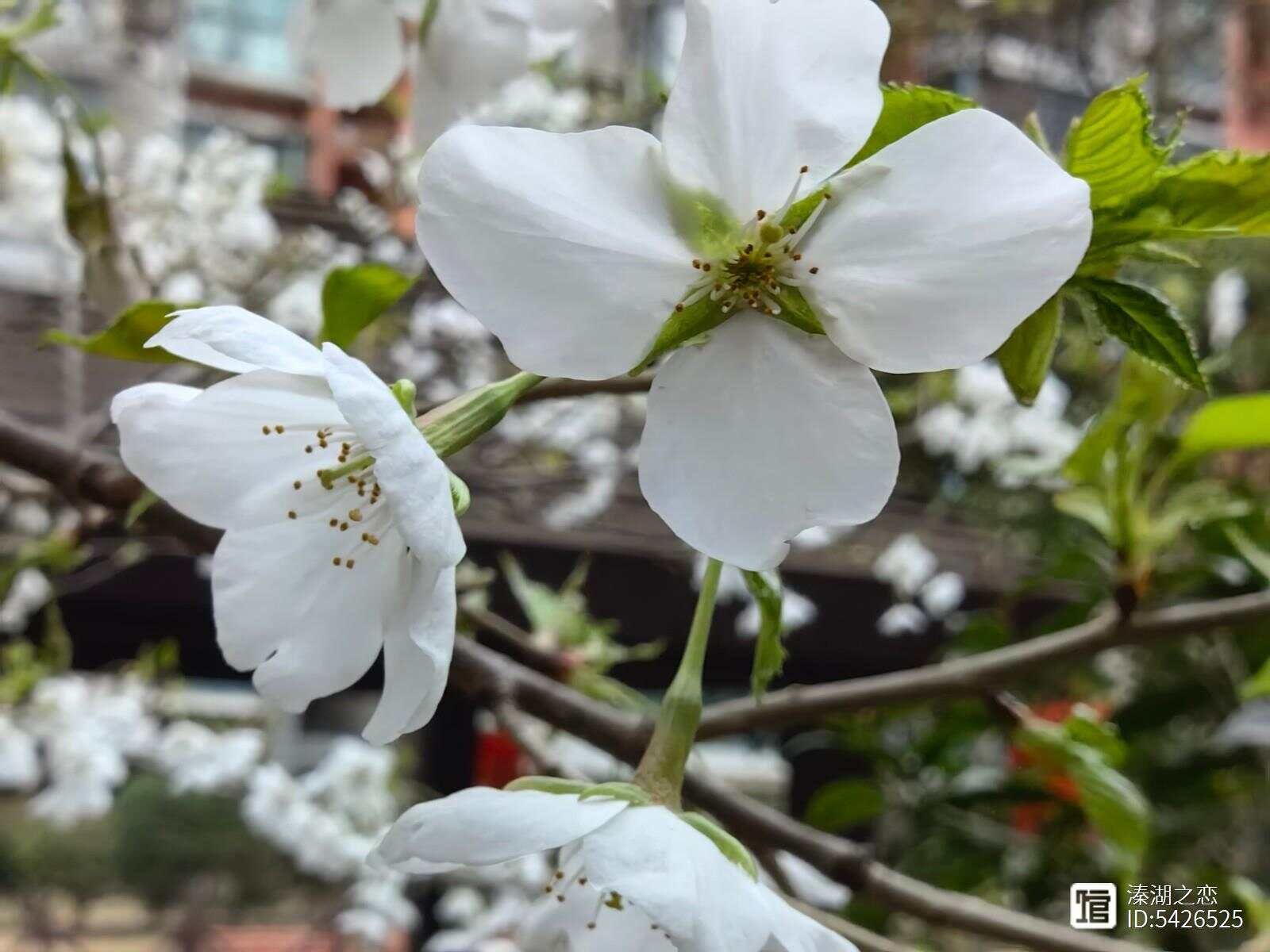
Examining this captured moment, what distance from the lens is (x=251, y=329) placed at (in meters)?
0.34

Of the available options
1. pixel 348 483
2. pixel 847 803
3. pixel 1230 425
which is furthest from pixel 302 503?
pixel 847 803

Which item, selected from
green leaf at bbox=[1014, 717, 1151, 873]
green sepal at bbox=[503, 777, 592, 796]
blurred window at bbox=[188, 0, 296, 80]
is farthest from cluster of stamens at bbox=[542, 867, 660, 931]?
blurred window at bbox=[188, 0, 296, 80]

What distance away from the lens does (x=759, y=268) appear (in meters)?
0.35

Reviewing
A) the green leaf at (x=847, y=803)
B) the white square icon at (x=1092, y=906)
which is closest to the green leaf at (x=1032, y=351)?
the white square icon at (x=1092, y=906)

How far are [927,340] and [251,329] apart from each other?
20 cm

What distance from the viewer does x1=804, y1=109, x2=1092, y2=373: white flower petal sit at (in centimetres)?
30

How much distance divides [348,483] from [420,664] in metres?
0.14

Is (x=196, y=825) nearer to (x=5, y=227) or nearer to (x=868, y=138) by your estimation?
(x=5, y=227)

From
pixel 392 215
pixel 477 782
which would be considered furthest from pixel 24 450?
pixel 392 215

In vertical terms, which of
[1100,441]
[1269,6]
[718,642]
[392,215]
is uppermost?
[1269,6]

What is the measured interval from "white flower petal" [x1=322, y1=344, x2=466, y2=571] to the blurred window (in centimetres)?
437

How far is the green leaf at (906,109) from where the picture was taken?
33 centimetres

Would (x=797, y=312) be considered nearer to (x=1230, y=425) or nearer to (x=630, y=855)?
(x=630, y=855)

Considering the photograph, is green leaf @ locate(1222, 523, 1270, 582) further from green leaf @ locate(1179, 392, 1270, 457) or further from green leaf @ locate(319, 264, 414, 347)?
green leaf @ locate(319, 264, 414, 347)
